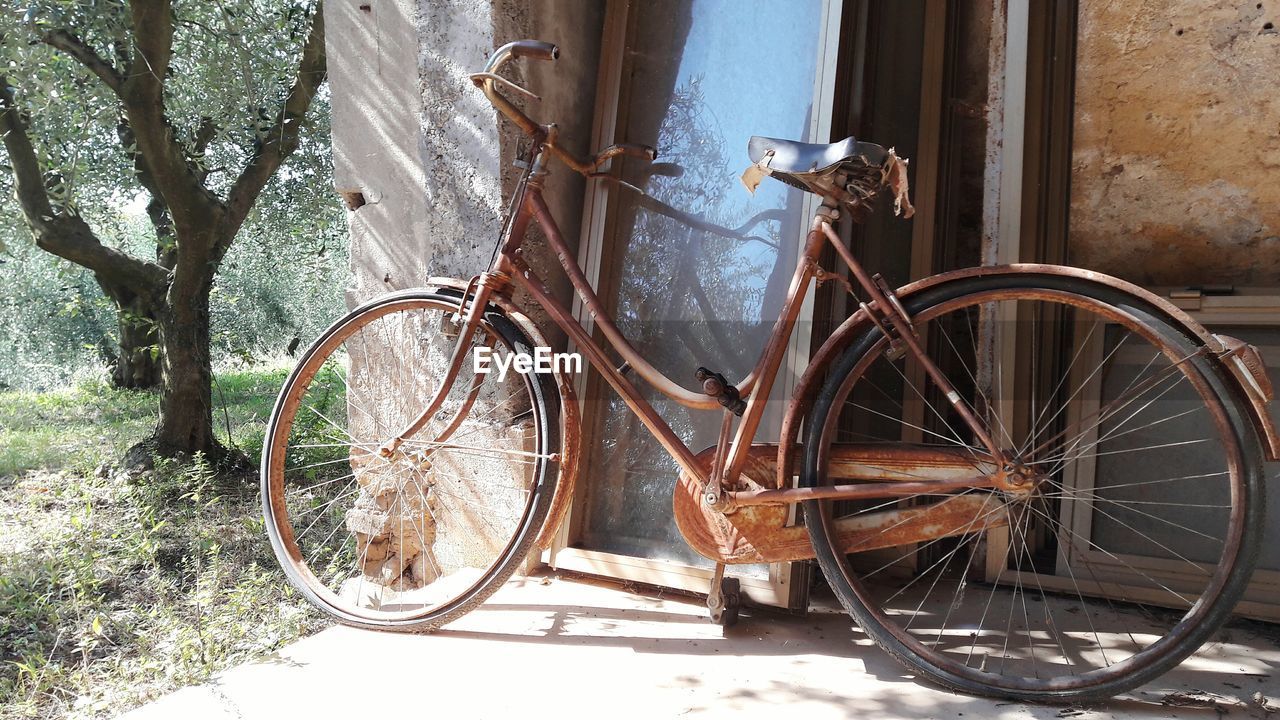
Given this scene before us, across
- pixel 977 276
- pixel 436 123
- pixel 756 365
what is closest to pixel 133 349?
pixel 436 123

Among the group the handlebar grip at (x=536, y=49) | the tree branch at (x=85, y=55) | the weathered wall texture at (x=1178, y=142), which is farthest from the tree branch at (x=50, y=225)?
the weathered wall texture at (x=1178, y=142)

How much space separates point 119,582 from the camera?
3.97 m

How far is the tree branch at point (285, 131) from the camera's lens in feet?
19.7

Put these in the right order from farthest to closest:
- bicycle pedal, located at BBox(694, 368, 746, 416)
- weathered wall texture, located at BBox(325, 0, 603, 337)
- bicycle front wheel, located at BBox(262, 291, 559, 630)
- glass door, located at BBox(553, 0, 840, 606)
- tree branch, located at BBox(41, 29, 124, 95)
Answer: tree branch, located at BBox(41, 29, 124, 95) → weathered wall texture, located at BBox(325, 0, 603, 337) → glass door, located at BBox(553, 0, 840, 606) → bicycle front wheel, located at BBox(262, 291, 559, 630) → bicycle pedal, located at BBox(694, 368, 746, 416)

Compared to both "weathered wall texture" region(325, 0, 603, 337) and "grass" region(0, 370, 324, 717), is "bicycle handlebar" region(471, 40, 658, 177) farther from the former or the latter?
"grass" region(0, 370, 324, 717)

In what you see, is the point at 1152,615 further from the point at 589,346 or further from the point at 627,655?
the point at 589,346

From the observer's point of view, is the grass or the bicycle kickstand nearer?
the bicycle kickstand

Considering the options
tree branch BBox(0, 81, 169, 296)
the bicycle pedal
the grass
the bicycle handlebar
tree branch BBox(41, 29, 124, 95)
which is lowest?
the grass

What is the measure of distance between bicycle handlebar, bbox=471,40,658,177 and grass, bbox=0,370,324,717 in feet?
5.49

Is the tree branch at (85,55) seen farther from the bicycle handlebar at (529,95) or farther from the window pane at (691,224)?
the bicycle handlebar at (529,95)

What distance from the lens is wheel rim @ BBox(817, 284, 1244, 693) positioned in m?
2.19

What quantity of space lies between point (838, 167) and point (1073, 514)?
1480 millimetres

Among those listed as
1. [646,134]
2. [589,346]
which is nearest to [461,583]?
[589,346]

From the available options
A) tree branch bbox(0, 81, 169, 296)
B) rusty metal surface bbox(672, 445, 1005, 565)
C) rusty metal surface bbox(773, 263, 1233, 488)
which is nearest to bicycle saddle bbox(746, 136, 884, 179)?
rusty metal surface bbox(773, 263, 1233, 488)
